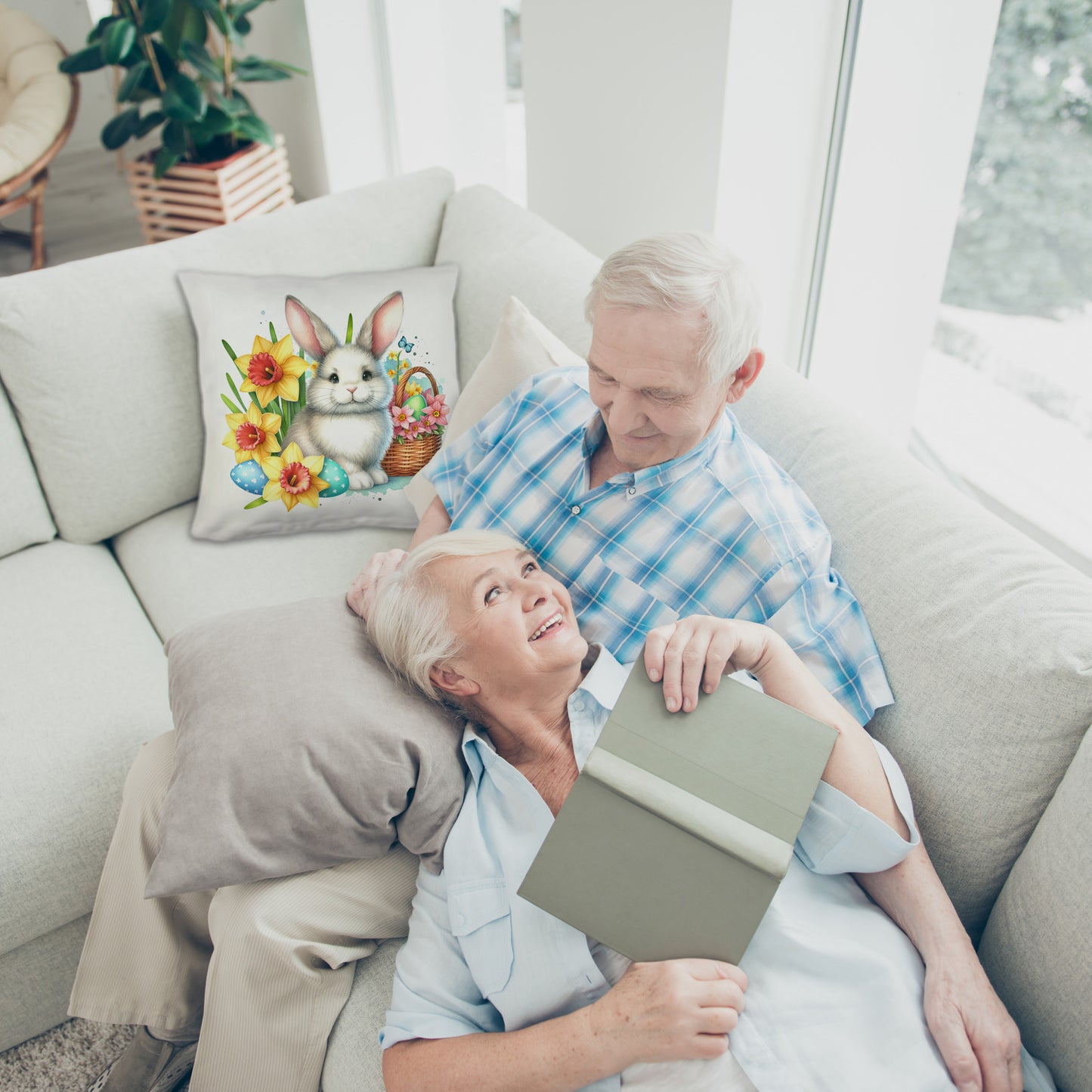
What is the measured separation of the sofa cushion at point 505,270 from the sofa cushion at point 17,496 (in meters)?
0.86

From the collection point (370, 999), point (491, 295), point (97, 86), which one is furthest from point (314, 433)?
point (97, 86)

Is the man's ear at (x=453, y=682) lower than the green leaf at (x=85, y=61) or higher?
lower

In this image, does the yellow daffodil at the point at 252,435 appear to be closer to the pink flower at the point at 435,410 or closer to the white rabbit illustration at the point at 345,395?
the white rabbit illustration at the point at 345,395

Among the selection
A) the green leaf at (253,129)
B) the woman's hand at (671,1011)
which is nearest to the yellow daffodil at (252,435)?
the woman's hand at (671,1011)

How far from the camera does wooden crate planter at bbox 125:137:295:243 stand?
9.23 feet

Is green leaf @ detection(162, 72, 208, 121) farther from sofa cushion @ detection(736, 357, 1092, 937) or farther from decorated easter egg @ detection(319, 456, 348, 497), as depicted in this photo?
sofa cushion @ detection(736, 357, 1092, 937)

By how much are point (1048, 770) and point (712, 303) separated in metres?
0.64

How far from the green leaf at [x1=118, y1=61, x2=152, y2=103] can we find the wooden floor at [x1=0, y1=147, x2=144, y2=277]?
1.07 m

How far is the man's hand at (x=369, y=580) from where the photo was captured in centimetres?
123

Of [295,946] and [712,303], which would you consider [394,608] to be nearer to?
[295,946]

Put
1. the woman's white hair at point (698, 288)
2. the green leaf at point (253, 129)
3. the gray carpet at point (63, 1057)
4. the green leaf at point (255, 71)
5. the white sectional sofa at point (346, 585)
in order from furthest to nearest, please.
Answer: the green leaf at point (255, 71) < the green leaf at point (253, 129) < the gray carpet at point (63, 1057) < the woman's white hair at point (698, 288) < the white sectional sofa at point (346, 585)

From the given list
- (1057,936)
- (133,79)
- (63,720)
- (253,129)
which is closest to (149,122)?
(133,79)

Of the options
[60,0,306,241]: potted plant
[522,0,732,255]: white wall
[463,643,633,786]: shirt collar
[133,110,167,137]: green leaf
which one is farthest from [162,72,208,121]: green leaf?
[463,643,633,786]: shirt collar

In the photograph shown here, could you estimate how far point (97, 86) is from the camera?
5078mm
